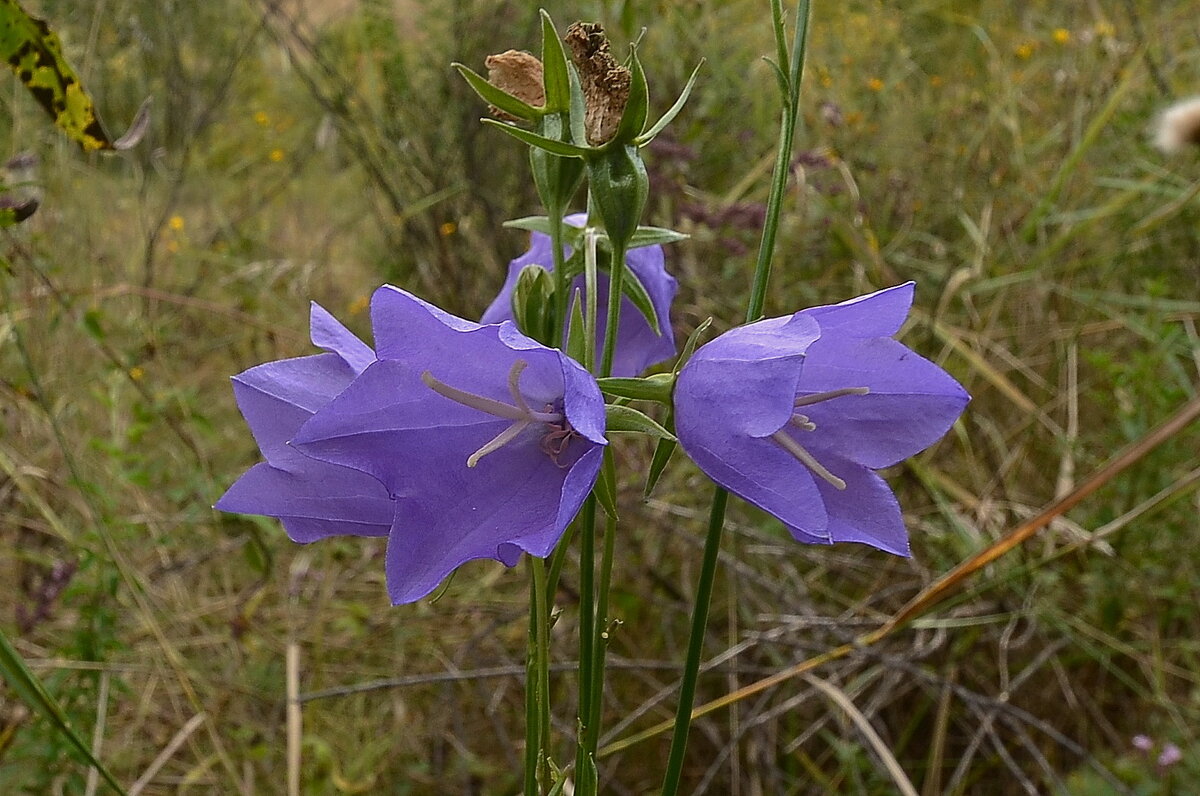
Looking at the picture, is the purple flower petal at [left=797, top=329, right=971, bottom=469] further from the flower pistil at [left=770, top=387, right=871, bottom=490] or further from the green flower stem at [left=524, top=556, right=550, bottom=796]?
the green flower stem at [left=524, top=556, right=550, bottom=796]

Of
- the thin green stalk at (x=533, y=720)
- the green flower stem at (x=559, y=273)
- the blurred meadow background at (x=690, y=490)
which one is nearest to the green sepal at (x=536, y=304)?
the green flower stem at (x=559, y=273)

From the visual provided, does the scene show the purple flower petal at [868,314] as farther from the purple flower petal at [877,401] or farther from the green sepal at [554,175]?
the green sepal at [554,175]

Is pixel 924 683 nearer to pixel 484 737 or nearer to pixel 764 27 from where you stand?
pixel 484 737

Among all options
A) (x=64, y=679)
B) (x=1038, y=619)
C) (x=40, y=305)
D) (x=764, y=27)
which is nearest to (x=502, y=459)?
(x=64, y=679)

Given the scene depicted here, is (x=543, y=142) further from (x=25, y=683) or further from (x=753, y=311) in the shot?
(x=25, y=683)

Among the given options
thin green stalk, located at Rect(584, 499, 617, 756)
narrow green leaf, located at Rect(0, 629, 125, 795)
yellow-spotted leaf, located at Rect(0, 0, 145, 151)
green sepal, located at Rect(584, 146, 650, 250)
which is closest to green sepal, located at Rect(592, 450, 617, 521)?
thin green stalk, located at Rect(584, 499, 617, 756)

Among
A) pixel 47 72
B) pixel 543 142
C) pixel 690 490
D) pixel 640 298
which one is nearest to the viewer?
pixel 543 142

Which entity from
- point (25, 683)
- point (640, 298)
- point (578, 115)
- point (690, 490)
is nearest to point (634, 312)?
point (640, 298)
